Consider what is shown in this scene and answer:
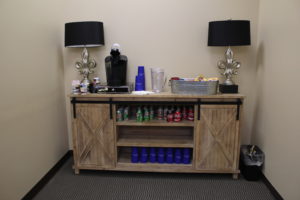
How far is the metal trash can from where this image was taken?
2074 millimetres

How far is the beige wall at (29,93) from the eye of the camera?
158 cm

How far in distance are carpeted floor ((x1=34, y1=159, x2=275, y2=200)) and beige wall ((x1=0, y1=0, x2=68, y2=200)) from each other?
0.25 metres

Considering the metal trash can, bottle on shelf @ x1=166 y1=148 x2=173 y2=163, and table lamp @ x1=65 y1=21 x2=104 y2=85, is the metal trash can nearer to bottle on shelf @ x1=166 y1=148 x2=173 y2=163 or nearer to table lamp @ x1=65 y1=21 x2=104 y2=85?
bottle on shelf @ x1=166 y1=148 x2=173 y2=163

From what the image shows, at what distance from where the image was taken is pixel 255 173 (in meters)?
2.08

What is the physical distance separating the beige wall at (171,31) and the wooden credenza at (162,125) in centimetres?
49

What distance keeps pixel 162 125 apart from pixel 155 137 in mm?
288

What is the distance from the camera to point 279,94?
6.03 ft

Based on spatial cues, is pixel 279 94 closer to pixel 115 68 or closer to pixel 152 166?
pixel 152 166

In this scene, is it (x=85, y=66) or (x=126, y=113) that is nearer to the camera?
(x=126, y=113)

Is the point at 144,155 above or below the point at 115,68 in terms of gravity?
below

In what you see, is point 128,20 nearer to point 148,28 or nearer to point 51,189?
point 148,28

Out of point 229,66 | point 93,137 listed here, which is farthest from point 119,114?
point 229,66

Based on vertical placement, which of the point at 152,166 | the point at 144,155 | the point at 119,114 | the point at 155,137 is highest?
the point at 119,114

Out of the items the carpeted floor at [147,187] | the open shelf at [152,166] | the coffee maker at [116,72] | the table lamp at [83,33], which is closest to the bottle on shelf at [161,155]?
the open shelf at [152,166]
